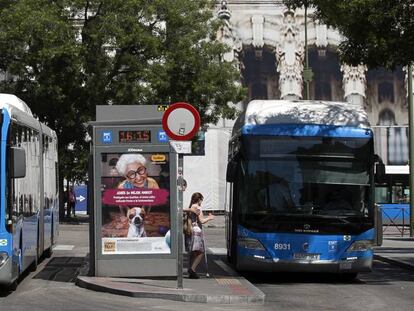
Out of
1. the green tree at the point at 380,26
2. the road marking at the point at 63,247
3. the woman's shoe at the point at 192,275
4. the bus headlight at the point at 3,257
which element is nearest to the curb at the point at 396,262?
the green tree at the point at 380,26

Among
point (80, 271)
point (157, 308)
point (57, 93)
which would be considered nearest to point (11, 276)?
point (157, 308)

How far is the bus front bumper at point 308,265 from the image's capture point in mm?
15703

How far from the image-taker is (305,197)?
1578 centimetres

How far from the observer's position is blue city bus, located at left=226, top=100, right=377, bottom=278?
15.7m

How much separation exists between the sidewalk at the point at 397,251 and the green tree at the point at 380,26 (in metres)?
5.28

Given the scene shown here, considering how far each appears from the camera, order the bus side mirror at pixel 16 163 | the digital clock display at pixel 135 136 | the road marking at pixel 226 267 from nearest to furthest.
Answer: the bus side mirror at pixel 16 163 → the digital clock display at pixel 135 136 → the road marking at pixel 226 267

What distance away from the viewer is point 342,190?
15.8 m

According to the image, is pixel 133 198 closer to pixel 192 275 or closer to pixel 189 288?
pixel 192 275

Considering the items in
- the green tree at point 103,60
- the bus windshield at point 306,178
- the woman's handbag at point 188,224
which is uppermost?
the green tree at point 103,60

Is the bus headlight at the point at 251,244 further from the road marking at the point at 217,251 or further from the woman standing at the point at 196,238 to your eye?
the road marking at the point at 217,251

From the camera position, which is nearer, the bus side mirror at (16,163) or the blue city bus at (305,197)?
the bus side mirror at (16,163)

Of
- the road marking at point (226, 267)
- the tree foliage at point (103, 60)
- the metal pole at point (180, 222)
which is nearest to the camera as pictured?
the metal pole at point (180, 222)

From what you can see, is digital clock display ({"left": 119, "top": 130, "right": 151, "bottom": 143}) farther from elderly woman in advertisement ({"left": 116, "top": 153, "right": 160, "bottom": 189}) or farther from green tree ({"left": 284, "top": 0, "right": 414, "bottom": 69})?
green tree ({"left": 284, "top": 0, "right": 414, "bottom": 69})

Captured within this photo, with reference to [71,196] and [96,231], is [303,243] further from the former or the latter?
[71,196]
